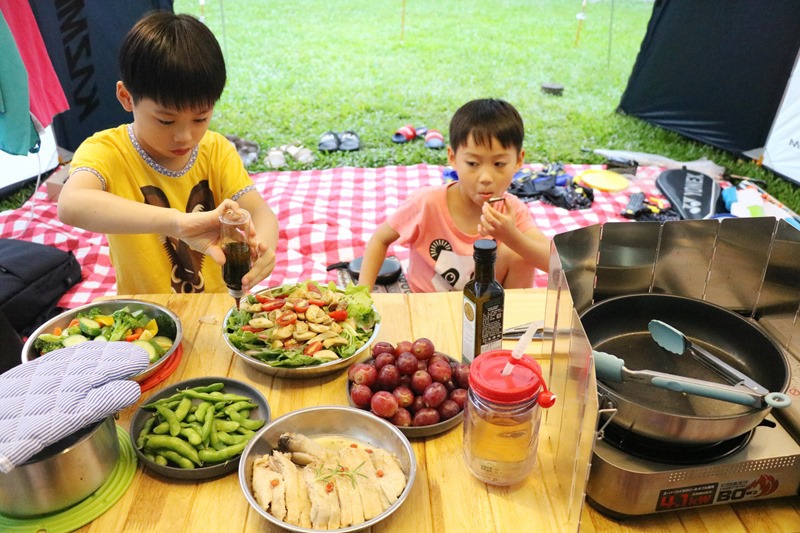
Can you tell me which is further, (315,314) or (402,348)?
(315,314)

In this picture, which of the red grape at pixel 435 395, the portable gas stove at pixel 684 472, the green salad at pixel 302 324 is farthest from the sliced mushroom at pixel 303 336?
the portable gas stove at pixel 684 472

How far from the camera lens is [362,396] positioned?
1.32 m

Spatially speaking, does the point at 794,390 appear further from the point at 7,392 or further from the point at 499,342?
the point at 7,392

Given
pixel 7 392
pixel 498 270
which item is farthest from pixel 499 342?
pixel 7 392

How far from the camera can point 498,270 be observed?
222cm

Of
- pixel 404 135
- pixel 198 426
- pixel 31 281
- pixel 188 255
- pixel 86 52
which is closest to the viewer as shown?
pixel 198 426

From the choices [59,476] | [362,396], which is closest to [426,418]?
[362,396]

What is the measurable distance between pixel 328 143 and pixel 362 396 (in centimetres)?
450

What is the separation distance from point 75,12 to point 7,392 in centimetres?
412

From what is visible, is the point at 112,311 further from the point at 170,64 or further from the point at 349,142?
the point at 349,142

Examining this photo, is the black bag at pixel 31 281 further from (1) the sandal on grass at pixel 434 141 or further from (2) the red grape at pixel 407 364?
(1) the sandal on grass at pixel 434 141

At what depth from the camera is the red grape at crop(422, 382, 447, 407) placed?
1.30 m

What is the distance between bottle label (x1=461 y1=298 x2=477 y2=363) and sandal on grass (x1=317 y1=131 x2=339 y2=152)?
4314mm

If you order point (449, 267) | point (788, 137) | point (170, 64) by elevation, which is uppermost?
point (170, 64)
